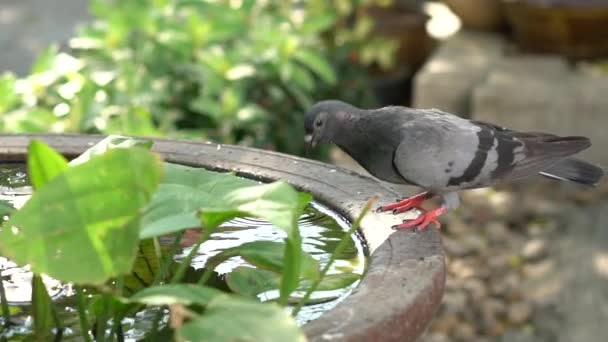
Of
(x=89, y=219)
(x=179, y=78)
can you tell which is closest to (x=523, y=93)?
(x=179, y=78)

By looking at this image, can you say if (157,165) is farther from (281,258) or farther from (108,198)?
(281,258)

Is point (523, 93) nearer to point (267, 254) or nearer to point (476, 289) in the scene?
point (476, 289)

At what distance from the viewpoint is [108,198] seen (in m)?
1.66

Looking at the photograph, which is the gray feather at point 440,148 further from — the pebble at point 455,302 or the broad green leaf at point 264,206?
the pebble at point 455,302

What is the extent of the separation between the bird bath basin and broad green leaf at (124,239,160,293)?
40 cm

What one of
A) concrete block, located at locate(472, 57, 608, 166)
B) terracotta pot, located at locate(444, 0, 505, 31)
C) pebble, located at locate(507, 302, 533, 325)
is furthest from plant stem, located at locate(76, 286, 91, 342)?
terracotta pot, located at locate(444, 0, 505, 31)

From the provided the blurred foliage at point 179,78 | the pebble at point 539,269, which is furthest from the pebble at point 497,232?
the blurred foliage at point 179,78

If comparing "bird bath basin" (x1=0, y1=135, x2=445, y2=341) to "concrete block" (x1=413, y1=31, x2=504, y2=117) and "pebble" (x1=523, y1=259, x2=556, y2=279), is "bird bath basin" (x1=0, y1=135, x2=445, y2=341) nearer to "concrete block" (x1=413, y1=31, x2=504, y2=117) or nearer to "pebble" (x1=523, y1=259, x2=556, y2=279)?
"pebble" (x1=523, y1=259, x2=556, y2=279)

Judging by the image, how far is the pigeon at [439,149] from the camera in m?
2.62

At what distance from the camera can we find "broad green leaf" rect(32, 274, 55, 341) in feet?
6.24

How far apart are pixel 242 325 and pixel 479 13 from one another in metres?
5.65

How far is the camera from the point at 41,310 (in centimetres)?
193

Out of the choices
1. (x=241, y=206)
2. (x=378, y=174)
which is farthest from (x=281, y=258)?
(x=378, y=174)

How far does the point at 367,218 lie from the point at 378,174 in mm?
452
